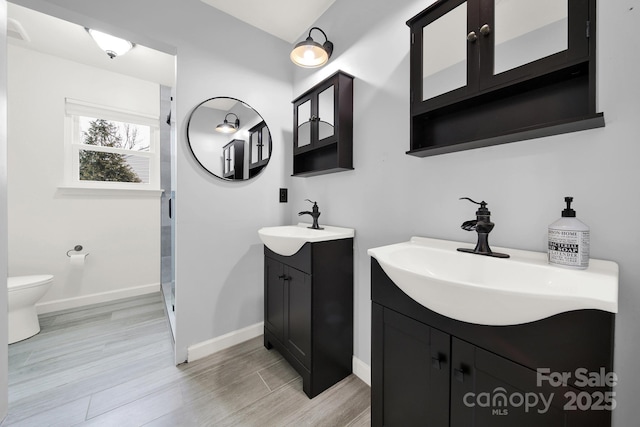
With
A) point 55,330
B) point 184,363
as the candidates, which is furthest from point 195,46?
point 55,330

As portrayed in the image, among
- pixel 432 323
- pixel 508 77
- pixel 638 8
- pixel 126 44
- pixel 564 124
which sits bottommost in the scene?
pixel 432 323

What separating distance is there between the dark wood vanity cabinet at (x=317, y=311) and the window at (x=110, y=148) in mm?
2381

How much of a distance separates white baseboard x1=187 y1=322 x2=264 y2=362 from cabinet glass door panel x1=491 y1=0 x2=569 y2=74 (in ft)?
7.36

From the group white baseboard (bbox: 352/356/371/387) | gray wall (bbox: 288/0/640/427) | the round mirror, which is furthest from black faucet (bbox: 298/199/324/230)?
white baseboard (bbox: 352/356/371/387)

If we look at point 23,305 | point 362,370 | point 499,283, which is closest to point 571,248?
point 499,283

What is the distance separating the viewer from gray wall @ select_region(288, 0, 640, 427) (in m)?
0.72

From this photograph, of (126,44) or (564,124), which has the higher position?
(126,44)

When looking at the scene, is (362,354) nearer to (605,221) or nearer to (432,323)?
(432,323)

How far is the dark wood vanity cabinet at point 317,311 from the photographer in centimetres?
137

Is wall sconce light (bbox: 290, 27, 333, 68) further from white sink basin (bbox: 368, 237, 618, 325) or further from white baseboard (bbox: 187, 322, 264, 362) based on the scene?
white baseboard (bbox: 187, 322, 264, 362)

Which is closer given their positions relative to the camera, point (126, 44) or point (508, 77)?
point (508, 77)

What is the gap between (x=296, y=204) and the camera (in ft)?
6.92

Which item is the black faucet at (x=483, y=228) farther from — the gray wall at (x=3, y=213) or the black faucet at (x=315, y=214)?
the gray wall at (x=3, y=213)

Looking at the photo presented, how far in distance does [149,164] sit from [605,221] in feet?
12.4
